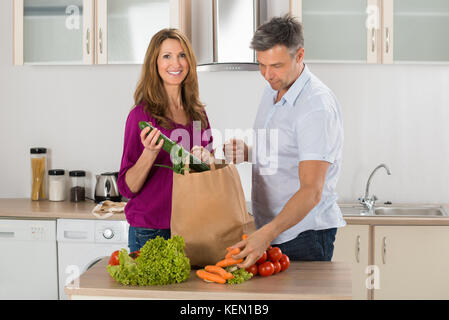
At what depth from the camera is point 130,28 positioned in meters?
3.18

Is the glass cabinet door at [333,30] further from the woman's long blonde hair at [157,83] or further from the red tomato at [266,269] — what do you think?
the red tomato at [266,269]

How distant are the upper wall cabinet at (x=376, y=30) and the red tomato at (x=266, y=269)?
179cm

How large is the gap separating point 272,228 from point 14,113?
262 cm

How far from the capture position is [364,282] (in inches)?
117

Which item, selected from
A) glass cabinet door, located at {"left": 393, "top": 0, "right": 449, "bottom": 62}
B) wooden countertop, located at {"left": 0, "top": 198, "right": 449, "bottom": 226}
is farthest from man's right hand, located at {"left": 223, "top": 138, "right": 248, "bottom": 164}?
glass cabinet door, located at {"left": 393, "top": 0, "right": 449, "bottom": 62}

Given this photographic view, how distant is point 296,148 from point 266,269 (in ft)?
1.35

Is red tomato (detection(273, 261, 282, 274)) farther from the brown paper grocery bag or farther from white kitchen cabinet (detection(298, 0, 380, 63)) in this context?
white kitchen cabinet (detection(298, 0, 380, 63))

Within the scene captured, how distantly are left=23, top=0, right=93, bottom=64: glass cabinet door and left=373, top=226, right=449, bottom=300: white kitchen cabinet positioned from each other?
2.01 m

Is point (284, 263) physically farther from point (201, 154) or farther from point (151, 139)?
point (151, 139)

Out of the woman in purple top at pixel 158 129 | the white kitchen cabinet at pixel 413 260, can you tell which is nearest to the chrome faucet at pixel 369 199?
the white kitchen cabinet at pixel 413 260

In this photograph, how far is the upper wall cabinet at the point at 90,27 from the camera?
10.4 ft

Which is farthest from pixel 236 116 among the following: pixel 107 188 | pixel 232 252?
pixel 232 252

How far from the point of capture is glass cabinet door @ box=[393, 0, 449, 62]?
3.07 m
